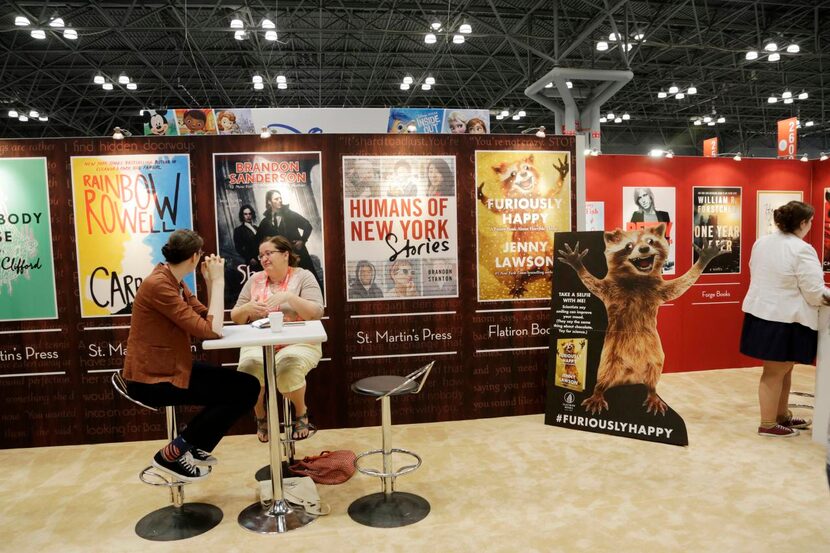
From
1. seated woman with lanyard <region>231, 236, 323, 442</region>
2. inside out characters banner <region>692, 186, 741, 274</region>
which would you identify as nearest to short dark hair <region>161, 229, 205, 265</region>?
seated woman with lanyard <region>231, 236, 323, 442</region>

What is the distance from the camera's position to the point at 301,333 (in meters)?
2.79

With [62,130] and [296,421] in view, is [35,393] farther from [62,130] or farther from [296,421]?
[62,130]

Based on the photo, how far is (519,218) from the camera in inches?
186

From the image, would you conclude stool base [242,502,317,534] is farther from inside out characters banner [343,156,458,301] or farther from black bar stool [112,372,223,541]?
inside out characters banner [343,156,458,301]

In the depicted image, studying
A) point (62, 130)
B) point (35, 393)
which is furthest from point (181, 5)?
point (62, 130)

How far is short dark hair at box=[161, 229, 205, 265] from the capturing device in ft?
9.36

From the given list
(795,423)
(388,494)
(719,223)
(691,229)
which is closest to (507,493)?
(388,494)

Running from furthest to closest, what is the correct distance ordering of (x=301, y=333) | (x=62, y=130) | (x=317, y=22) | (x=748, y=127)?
(x=748, y=127), (x=62, y=130), (x=317, y=22), (x=301, y=333)

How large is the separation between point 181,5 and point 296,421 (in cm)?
893

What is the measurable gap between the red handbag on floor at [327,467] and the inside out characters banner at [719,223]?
15.6 ft

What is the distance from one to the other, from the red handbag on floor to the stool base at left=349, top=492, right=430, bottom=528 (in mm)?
359

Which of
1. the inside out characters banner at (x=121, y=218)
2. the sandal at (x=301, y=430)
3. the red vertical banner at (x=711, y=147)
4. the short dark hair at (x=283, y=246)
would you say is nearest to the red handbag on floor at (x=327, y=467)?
the sandal at (x=301, y=430)

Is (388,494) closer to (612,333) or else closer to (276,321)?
(276,321)

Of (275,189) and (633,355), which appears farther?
(275,189)
